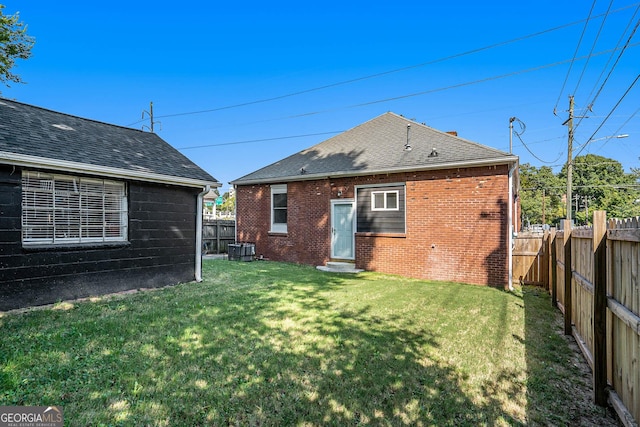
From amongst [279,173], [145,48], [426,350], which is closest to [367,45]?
[279,173]

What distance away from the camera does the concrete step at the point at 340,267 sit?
10.7 metres

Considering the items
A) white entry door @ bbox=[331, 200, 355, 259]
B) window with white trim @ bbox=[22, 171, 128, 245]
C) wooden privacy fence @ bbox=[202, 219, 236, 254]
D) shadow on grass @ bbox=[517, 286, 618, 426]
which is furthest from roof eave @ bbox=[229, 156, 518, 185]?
window with white trim @ bbox=[22, 171, 128, 245]

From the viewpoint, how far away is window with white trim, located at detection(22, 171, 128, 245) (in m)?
5.89

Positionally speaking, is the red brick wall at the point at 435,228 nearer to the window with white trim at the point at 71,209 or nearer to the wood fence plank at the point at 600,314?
the wood fence plank at the point at 600,314

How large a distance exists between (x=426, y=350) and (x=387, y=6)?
13.0m

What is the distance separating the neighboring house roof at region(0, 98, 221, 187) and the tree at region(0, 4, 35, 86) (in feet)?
11.9

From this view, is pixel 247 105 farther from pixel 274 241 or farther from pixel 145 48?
pixel 274 241

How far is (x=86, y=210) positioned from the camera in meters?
6.67

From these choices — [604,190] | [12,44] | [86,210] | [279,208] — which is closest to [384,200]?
[279,208]

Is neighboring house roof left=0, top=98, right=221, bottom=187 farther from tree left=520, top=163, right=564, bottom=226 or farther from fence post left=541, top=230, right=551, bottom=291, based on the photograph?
tree left=520, top=163, right=564, bottom=226

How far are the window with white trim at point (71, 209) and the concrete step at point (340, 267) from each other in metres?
6.18

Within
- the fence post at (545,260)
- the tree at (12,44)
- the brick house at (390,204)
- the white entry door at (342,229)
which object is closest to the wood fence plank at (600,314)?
the brick house at (390,204)

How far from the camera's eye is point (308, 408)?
2773 millimetres

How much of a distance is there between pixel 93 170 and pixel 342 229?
739cm
